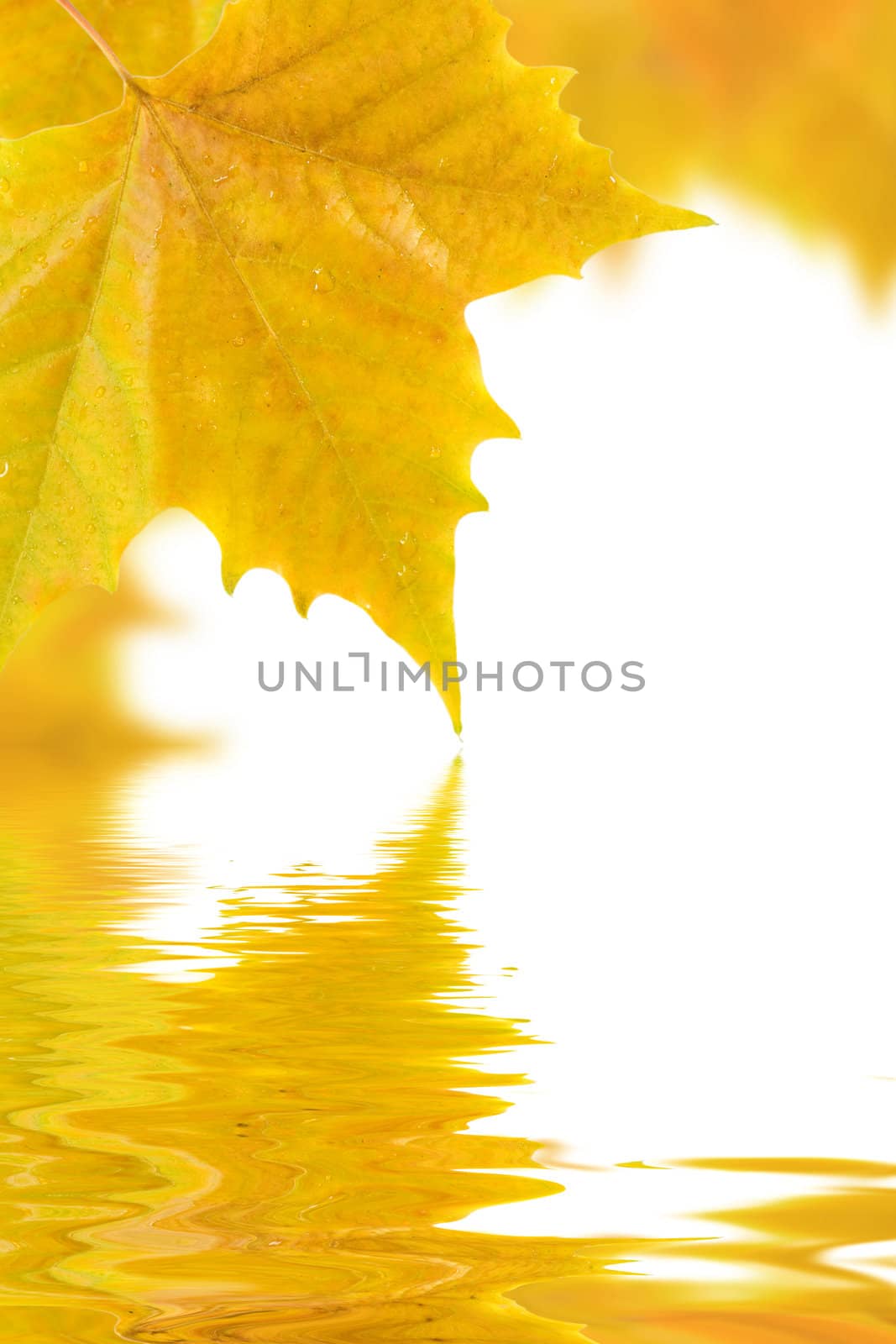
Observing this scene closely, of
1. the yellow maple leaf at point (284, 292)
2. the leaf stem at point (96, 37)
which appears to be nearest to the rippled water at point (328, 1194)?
the yellow maple leaf at point (284, 292)

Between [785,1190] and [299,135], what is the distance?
0.38 meters

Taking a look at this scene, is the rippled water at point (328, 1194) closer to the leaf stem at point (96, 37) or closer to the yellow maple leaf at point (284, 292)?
the yellow maple leaf at point (284, 292)

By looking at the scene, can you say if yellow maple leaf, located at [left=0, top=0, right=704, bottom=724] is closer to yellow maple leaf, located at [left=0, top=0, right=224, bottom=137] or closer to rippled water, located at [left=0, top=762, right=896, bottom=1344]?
yellow maple leaf, located at [left=0, top=0, right=224, bottom=137]

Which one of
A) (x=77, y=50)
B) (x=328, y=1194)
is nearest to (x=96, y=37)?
(x=77, y=50)

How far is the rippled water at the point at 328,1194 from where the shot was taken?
1.31ft

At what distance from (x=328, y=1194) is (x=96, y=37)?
0.36 metres

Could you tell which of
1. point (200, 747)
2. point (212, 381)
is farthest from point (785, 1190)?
point (200, 747)

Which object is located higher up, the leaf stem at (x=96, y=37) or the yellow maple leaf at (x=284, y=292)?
the leaf stem at (x=96, y=37)

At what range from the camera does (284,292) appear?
40cm

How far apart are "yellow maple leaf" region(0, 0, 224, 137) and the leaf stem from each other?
0.02 m

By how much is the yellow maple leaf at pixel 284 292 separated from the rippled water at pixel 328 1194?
175mm

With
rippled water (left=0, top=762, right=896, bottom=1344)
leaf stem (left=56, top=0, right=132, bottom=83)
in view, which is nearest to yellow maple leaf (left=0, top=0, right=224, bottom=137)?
leaf stem (left=56, top=0, right=132, bottom=83)

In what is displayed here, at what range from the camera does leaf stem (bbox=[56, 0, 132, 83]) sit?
1.27ft

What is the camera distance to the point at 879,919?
1401mm
